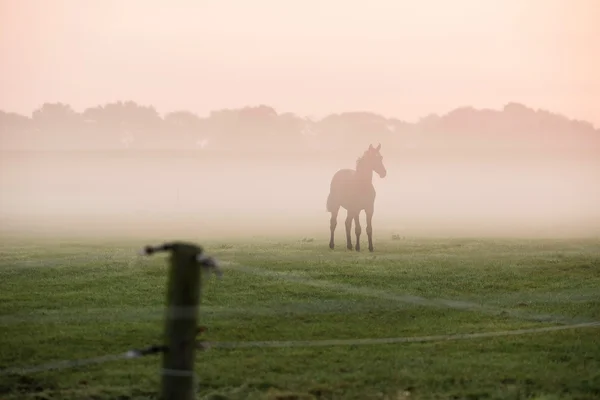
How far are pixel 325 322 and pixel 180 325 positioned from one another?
19.2ft

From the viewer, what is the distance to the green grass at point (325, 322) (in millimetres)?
8078

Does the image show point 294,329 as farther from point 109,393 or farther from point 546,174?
point 546,174

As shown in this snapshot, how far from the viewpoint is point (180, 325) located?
5473mm

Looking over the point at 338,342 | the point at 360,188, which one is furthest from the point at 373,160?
the point at 338,342

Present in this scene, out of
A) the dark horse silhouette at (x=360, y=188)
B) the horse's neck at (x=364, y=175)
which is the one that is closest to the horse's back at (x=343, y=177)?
the dark horse silhouette at (x=360, y=188)

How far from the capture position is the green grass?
8078 millimetres

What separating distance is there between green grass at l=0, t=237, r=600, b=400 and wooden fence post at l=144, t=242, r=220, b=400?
225 centimetres

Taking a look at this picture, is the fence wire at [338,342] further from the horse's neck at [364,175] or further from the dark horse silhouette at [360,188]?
the horse's neck at [364,175]

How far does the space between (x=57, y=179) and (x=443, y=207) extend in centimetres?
3962

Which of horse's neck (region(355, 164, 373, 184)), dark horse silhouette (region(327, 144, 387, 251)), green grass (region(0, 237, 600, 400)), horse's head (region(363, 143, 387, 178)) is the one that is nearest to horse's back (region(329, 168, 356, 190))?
dark horse silhouette (region(327, 144, 387, 251))

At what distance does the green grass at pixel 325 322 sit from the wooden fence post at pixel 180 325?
7.38ft

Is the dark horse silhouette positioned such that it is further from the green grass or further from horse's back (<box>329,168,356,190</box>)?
the green grass

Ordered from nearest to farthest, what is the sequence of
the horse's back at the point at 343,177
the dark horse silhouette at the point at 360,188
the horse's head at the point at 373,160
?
the dark horse silhouette at the point at 360,188 → the horse's head at the point at 373,160 → the horse's back at the point at 343,177

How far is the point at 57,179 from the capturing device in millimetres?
80750
